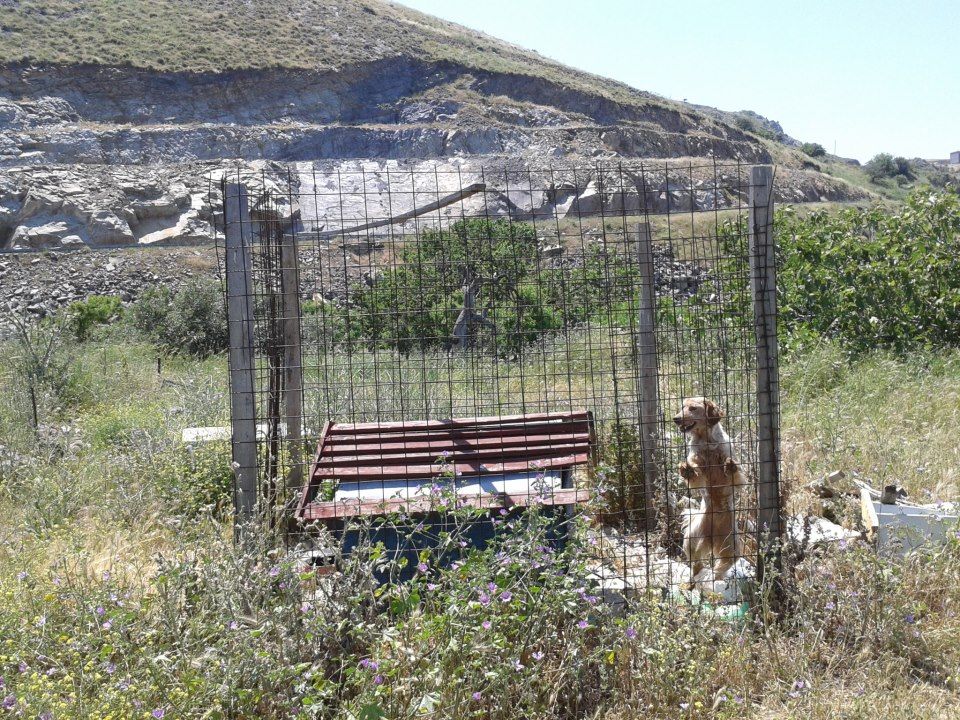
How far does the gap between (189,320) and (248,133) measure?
3353cm

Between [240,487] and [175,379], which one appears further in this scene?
[175,379]

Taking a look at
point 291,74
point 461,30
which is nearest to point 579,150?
point 291,74

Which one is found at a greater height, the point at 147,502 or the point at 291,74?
the point at 291,74

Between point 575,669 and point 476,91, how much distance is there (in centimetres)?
5738

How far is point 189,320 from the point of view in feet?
55.5

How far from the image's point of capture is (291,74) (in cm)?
5388

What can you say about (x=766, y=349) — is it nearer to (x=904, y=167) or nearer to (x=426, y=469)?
(x=426, y=469)

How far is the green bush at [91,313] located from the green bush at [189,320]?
0.94 metres

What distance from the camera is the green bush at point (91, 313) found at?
1639 cm

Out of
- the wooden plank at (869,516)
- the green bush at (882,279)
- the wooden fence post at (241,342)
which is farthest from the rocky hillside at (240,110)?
the wooden plank at (869,516)

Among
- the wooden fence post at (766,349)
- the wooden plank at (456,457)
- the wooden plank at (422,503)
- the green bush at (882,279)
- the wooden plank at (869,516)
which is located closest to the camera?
the wooden plank at (422,503)

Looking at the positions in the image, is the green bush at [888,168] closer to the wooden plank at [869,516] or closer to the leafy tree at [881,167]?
the leafy tree at [881,167]

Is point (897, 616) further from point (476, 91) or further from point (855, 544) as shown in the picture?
point (476, 91)

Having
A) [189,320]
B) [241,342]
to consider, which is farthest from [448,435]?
[189,320]
